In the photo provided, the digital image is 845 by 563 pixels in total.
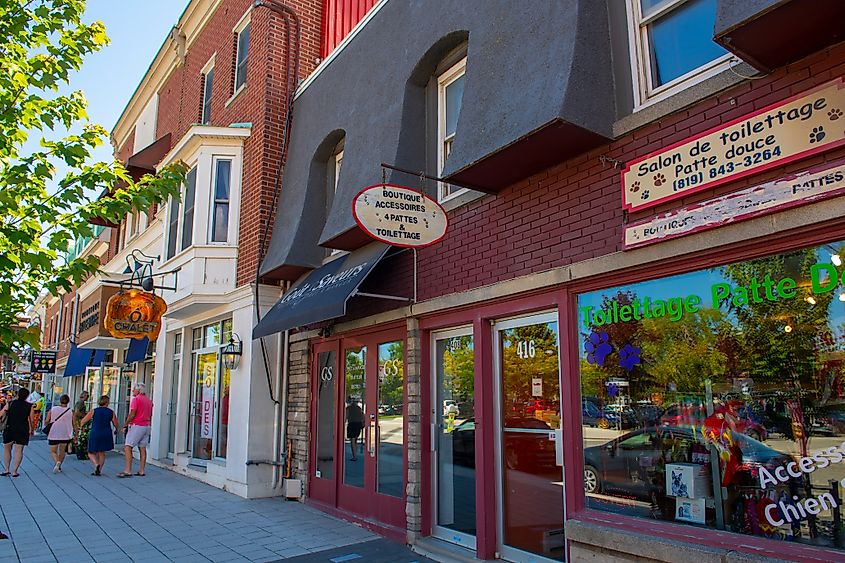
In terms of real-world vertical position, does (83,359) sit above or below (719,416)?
above

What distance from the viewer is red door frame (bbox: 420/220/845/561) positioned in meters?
3.90

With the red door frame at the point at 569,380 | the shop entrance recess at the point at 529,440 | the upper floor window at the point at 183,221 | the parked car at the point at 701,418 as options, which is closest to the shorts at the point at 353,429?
the red door frame at the point at 569,380

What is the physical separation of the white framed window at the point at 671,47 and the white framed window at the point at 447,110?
93.1 inches

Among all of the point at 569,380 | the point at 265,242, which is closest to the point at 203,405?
the point at 265,242

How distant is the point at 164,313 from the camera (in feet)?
40.1

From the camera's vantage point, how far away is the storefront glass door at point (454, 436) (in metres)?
6.47

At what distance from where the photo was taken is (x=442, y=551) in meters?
6.33

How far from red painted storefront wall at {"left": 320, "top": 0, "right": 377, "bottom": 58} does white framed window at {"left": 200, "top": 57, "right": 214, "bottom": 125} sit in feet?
11.8

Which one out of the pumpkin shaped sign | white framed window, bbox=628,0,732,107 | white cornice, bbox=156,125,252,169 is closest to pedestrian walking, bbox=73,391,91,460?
the pumpkin shaped sign

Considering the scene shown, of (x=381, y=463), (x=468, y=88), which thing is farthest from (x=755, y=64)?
(x=381, y=463)

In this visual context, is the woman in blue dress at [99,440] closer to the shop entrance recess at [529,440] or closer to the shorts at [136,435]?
the shorts at [136,435]

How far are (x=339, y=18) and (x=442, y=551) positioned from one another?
9.15 meters

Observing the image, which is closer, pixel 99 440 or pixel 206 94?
pixel 99 440

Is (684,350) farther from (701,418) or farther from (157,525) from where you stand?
(157,525)
